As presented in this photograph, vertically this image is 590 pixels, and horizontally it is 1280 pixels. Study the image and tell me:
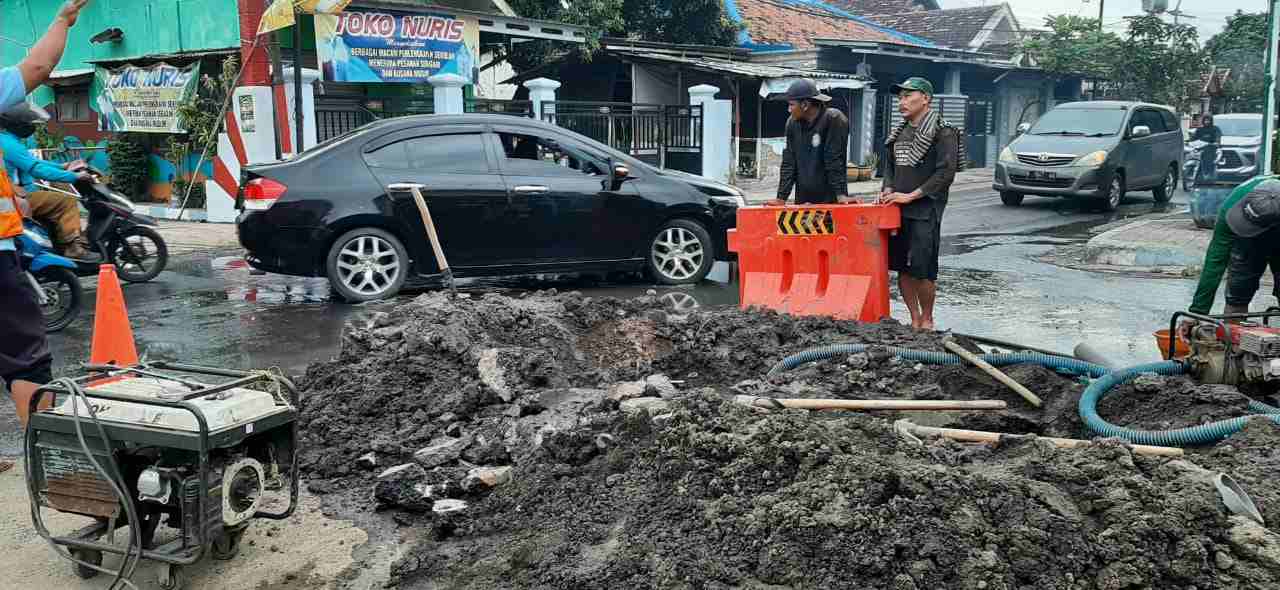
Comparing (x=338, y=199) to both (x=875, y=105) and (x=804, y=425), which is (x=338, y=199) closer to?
(x=804, y=425)

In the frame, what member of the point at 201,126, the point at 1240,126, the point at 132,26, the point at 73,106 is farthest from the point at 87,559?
the point at 1240,126

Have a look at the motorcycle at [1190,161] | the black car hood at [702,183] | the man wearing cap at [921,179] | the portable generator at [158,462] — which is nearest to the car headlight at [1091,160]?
the motorcycle at [1190,161]

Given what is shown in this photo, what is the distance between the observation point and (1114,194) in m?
18.8

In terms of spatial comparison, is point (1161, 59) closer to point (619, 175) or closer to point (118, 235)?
point (619, 175)

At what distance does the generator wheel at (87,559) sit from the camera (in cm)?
370

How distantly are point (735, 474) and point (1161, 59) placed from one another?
35154 millimetres

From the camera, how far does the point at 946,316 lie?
877 cm

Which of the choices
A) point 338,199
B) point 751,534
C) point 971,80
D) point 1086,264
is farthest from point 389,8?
point 971,80

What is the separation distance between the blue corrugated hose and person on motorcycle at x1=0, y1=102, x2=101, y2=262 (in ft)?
22.1

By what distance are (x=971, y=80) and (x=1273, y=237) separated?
28.3m

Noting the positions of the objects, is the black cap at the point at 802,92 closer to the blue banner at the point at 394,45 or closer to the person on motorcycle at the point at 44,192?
the person on motorcycle at the point at 44,192

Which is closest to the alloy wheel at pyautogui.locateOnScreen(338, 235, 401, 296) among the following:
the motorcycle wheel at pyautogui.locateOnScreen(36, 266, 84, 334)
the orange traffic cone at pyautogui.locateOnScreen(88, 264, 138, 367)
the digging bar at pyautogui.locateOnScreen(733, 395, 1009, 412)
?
the motorcycle wheel at pyautogui.locateOnScreen(36, 266, 84, 334)

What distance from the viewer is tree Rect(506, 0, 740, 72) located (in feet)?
73.7

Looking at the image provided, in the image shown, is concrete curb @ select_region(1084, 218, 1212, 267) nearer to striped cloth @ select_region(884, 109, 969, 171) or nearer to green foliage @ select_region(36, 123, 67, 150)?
striped cloth @ select_region(884, 109, 969, 171)
